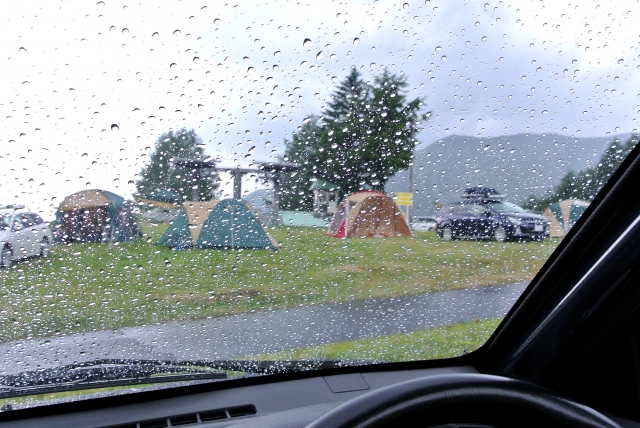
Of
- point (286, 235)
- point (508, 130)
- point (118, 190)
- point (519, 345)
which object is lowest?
point (519, 345)

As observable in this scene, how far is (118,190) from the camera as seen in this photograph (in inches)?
119

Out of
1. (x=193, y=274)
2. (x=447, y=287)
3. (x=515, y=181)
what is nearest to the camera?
(x=193, y=274)

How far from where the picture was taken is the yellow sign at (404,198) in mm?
3588

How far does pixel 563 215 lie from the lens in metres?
3.59

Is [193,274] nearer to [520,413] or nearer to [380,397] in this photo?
[380,397]

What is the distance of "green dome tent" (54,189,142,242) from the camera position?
296 cm

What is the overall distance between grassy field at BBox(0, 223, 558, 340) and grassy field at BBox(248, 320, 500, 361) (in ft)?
0.94

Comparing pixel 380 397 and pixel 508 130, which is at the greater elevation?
pixel 508 130

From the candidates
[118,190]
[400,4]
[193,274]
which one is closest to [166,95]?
[118,190]

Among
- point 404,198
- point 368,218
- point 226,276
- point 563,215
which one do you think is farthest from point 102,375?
point 563,215

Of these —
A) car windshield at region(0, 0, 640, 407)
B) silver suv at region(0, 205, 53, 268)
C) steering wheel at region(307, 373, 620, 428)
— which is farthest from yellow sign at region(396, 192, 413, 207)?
silver suv at region(0, 205, 53, 268)

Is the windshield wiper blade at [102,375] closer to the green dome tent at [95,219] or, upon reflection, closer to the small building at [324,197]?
the green dome tent at [95,219]

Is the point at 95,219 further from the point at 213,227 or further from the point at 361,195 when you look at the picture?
the point at 361,195

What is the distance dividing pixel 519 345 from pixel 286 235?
1.57m
